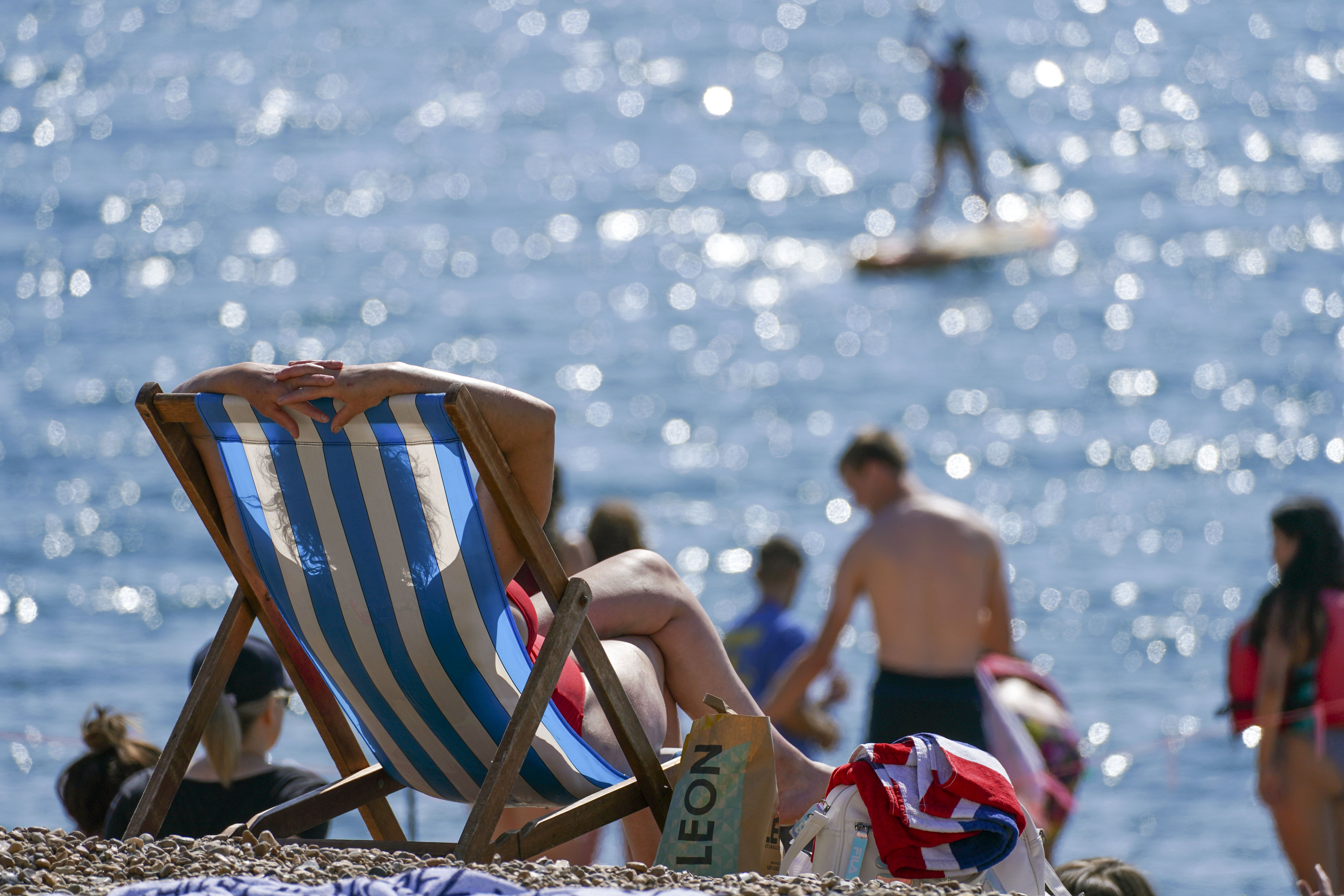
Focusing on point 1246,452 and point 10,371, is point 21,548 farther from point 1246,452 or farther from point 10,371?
point 1246,452

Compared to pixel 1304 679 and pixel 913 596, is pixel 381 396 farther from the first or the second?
pixel 1304 679

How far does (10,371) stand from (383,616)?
2493cm

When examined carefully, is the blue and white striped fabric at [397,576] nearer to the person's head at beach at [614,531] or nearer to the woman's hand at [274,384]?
the woman's hand at [274,384]

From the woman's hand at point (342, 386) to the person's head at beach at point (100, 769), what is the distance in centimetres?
125

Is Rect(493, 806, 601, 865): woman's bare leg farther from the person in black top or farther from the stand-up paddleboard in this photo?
the stand-up paddleboard

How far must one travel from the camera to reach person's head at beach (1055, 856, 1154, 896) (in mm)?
2678

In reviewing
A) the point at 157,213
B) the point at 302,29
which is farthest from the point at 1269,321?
the point at 302,29

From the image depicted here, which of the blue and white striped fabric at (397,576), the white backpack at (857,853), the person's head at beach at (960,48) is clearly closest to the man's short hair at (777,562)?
the blue and white striped fabric at (397,576)

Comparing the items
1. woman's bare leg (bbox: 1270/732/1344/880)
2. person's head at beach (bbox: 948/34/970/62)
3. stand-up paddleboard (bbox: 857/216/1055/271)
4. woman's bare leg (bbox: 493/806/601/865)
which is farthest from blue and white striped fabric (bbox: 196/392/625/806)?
stand-up paddleboard (bbox: 857/216/1055/271)

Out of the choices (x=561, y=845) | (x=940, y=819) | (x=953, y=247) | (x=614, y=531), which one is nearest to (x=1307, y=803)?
(x=614, y=531)

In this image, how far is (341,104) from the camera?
4447 centimetres

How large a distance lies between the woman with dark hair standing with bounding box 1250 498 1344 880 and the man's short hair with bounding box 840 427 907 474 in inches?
45.0

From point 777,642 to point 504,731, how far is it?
2886 millimetres

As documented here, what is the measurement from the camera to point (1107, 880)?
8.85 ft
